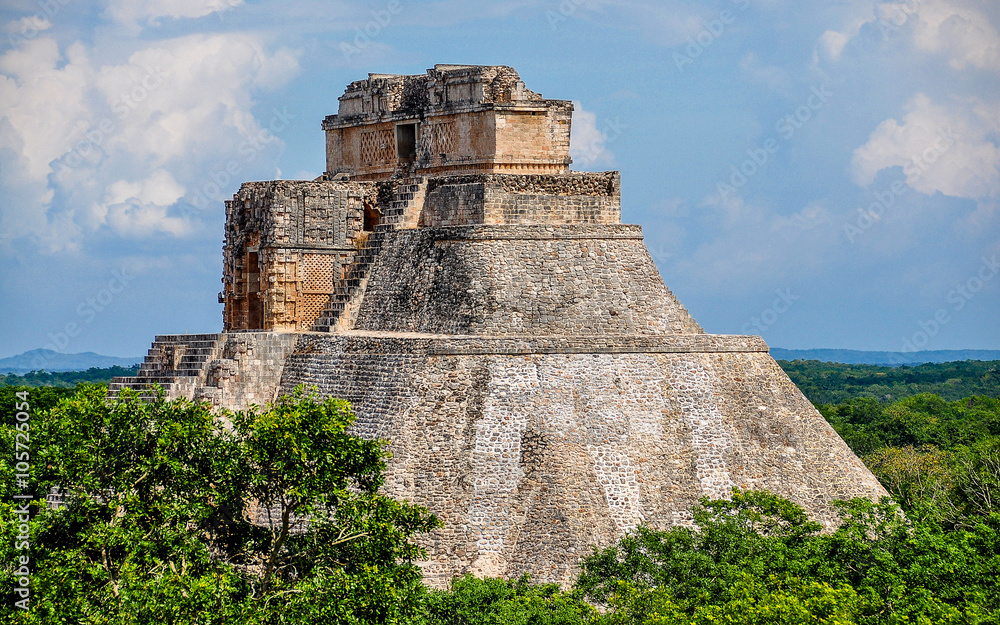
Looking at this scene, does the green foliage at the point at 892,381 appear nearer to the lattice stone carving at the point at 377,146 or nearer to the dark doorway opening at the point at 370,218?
the lattice stone carving at the point at 377,146

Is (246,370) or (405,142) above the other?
(405,142)

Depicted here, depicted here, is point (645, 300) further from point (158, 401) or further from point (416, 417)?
point (158, 401)

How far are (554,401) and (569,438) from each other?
36.5 inches

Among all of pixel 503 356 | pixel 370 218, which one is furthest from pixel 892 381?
pixel 503 356

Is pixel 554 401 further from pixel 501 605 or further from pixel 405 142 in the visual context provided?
pixel 405 142

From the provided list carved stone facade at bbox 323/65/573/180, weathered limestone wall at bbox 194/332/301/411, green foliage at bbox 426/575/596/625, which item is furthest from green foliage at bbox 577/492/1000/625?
carved stone facade at bbox 323/65/573/180

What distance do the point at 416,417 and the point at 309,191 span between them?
9.04 meters

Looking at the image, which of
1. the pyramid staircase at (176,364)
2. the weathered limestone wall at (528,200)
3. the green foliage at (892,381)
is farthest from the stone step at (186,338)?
the green foliage at (892,381)

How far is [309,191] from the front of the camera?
35500 millimetres

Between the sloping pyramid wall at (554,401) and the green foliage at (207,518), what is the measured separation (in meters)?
4.39

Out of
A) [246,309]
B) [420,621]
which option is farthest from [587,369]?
[246,309]

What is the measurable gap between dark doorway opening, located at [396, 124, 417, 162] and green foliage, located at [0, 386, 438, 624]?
15.3 metres

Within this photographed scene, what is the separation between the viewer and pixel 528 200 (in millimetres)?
32438

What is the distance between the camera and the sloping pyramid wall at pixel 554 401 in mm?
27516
